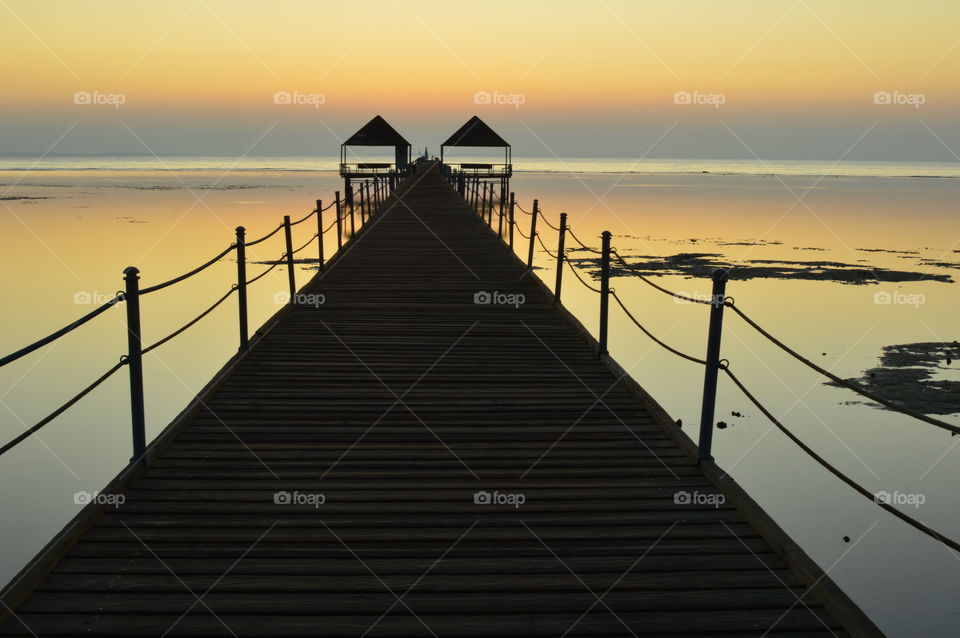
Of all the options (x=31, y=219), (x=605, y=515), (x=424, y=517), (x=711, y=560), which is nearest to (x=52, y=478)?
(x=424, y=517)

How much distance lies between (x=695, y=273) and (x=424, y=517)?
64.1 ft
